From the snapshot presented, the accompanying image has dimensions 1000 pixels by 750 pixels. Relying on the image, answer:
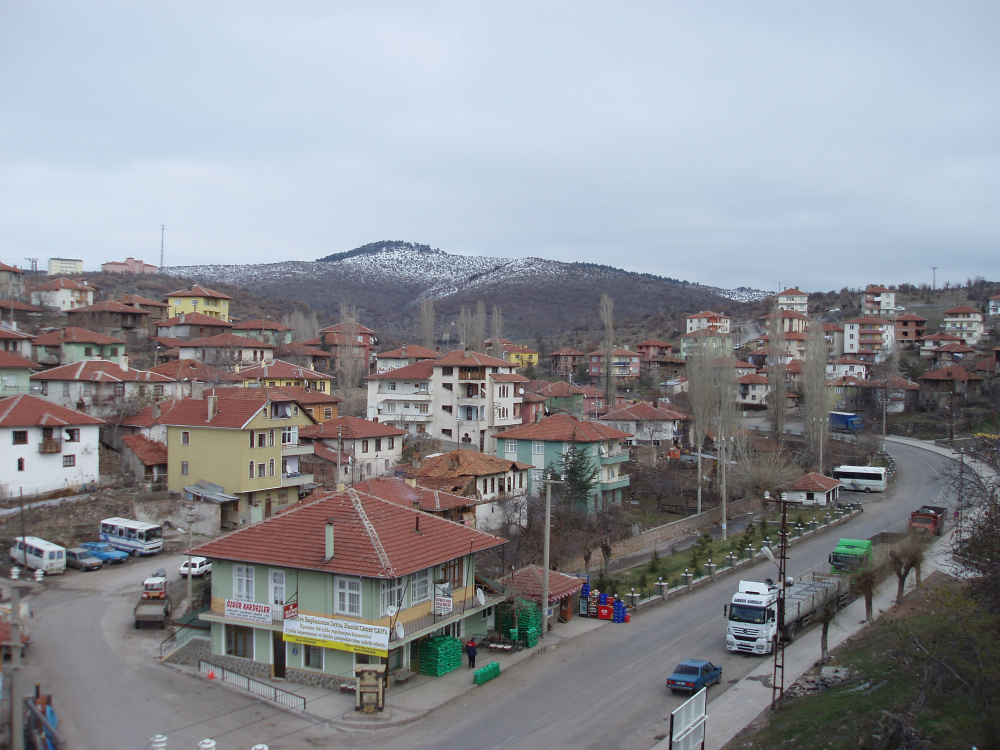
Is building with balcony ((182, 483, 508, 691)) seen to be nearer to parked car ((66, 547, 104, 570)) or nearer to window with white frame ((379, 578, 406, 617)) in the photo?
window with white frame ((379, 578, 406, 617))

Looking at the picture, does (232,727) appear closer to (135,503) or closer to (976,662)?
(976,662)

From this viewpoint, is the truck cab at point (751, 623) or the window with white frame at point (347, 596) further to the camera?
the truck cab at point (751, 623)

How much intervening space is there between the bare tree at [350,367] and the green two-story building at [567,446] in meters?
20.6

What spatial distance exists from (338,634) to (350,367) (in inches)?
2050

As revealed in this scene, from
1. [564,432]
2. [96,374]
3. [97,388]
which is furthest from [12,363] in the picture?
[564,432]

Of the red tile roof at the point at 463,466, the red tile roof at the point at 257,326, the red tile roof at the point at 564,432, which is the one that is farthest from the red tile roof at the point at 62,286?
the red tile roof at the point at 463,466

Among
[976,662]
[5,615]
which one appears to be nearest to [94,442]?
[5,615]

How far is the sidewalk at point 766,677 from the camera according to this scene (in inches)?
698

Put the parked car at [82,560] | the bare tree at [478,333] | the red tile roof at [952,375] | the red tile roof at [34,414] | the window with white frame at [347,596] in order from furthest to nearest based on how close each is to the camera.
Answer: the bare tree at [478,333] < the red tile roof at [952,375] < the red tile roof at [34,414] < the parked car at [82,560] < the window with white frame at [347,596]

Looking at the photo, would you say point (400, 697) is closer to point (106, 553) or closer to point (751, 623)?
point (751, 623)

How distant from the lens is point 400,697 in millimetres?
19578

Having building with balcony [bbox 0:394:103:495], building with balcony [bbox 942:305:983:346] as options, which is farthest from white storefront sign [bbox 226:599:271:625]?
building with balcony [bbox 942:305:983:346]

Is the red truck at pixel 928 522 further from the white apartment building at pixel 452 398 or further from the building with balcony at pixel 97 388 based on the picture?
the building with balcony at pixel 97 388

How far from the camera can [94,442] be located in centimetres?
3969
